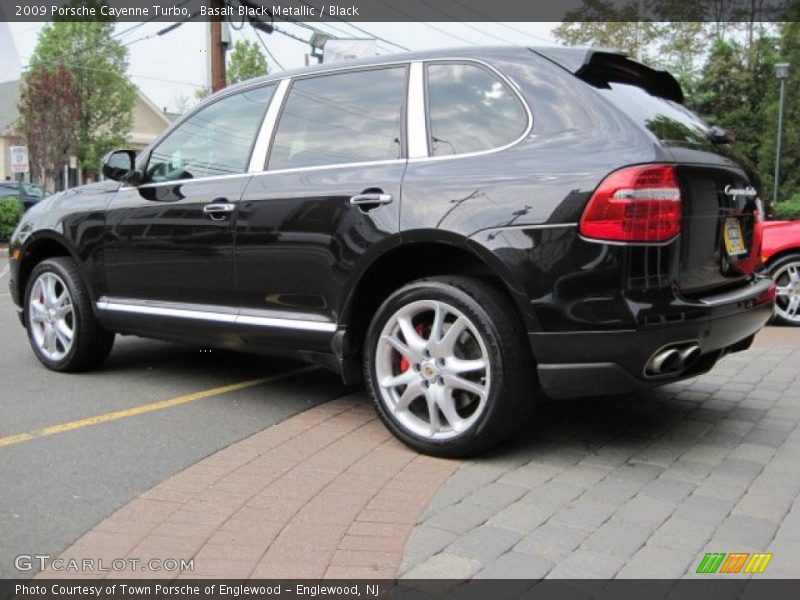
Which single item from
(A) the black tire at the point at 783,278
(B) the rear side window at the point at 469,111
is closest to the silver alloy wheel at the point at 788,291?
(A) the black tire at the point at 783,278

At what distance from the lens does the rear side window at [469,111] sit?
360 centimetres

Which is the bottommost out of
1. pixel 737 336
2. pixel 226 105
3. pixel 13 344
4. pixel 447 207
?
pixel 13 344

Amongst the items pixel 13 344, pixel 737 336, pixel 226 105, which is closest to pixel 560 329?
pixel 737 336

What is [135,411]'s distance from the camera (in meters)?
4.50

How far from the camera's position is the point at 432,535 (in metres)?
2.86

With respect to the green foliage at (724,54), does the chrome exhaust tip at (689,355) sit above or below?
below

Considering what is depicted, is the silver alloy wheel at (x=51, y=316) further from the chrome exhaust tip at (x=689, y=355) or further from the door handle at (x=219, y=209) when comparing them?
the chrome exhaust tip at (x=689, y=355)

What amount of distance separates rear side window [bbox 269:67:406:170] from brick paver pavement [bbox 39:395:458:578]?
4.68ft

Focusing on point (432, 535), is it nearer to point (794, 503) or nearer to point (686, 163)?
point (794, 503)

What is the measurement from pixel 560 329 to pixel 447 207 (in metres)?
0.73

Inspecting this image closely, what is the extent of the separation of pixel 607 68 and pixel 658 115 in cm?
34

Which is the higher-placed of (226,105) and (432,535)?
(226,105)

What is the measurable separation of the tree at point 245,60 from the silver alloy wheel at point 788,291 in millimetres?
41846

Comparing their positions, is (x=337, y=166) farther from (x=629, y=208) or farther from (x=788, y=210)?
(x=788, y=210)
